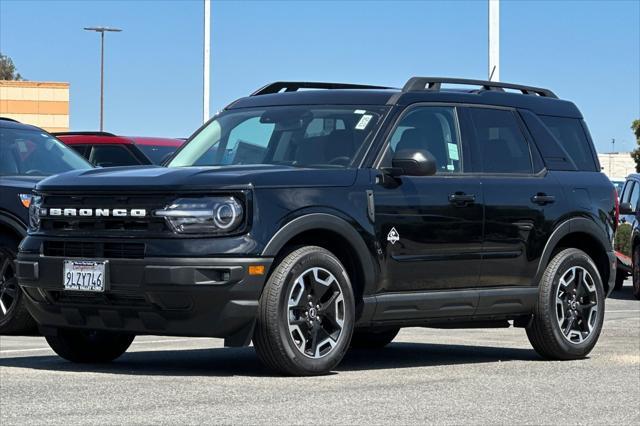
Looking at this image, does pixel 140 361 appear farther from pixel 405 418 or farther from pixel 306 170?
pixel 405 418

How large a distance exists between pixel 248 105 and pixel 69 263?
208 cm

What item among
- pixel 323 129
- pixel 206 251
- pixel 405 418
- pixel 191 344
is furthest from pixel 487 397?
pixel 191 344

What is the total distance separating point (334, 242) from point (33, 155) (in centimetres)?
510

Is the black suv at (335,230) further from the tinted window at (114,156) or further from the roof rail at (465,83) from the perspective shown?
the tinted window at (114,156)

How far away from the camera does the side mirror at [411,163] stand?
9.91 metres

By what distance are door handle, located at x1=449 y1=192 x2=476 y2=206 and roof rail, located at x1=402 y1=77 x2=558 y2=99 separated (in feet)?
2.63

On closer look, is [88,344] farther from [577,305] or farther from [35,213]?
[577,305]

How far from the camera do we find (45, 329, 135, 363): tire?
10266 millimetres

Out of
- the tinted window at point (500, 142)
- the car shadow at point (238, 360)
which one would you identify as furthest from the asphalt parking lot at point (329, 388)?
the tinted window at point (500, 142)

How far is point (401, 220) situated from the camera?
32.8 ft

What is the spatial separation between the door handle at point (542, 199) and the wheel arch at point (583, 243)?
21 centimetres

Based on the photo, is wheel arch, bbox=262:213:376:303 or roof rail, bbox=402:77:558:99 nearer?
wheel arch, bbox=262:213:376:303

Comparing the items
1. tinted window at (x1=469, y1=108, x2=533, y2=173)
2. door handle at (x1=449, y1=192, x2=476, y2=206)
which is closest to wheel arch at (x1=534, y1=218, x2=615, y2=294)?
tinted window at (x1=469, y1=108, x2=533, y2=173)

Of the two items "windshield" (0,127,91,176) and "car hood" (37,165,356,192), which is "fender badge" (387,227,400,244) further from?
"windshield" (0,127,91,176)
